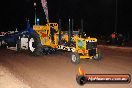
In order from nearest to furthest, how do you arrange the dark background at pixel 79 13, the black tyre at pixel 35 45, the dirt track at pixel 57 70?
1. the dirt track at pixel 57 70
2. the black tyre at pixel 35 45
3. the dark background at pixel 79 13

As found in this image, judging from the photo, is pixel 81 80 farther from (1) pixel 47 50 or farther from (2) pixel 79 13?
(2) pixel 79 13

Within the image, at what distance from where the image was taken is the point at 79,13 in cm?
5528

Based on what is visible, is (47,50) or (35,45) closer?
(35,45)

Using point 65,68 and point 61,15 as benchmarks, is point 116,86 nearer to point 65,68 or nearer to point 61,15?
point 65,68

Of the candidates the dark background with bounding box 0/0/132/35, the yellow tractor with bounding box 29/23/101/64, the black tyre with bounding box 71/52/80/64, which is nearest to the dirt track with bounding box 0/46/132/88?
the black tyre with bounding box 71/52/80/64

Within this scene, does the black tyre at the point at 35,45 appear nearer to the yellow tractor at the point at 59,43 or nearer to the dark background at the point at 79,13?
the yellow tractor at the point at 59,43

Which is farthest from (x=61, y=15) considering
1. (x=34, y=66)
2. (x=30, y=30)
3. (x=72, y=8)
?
(x=34, y=66)

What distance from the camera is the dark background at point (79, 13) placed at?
159 ft

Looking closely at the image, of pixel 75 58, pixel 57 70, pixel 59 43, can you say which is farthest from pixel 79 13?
pixel 57 70

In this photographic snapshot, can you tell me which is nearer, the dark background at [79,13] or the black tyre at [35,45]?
the black tyre at [35,45]

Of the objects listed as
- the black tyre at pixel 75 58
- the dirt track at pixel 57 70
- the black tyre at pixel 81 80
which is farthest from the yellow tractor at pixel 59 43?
the black tyre at pixel 81 80

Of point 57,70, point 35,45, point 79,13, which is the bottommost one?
point 57,70

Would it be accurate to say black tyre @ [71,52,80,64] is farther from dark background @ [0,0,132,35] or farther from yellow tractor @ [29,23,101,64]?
dark background @ [0,0,132,35]

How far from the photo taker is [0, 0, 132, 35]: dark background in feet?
159
